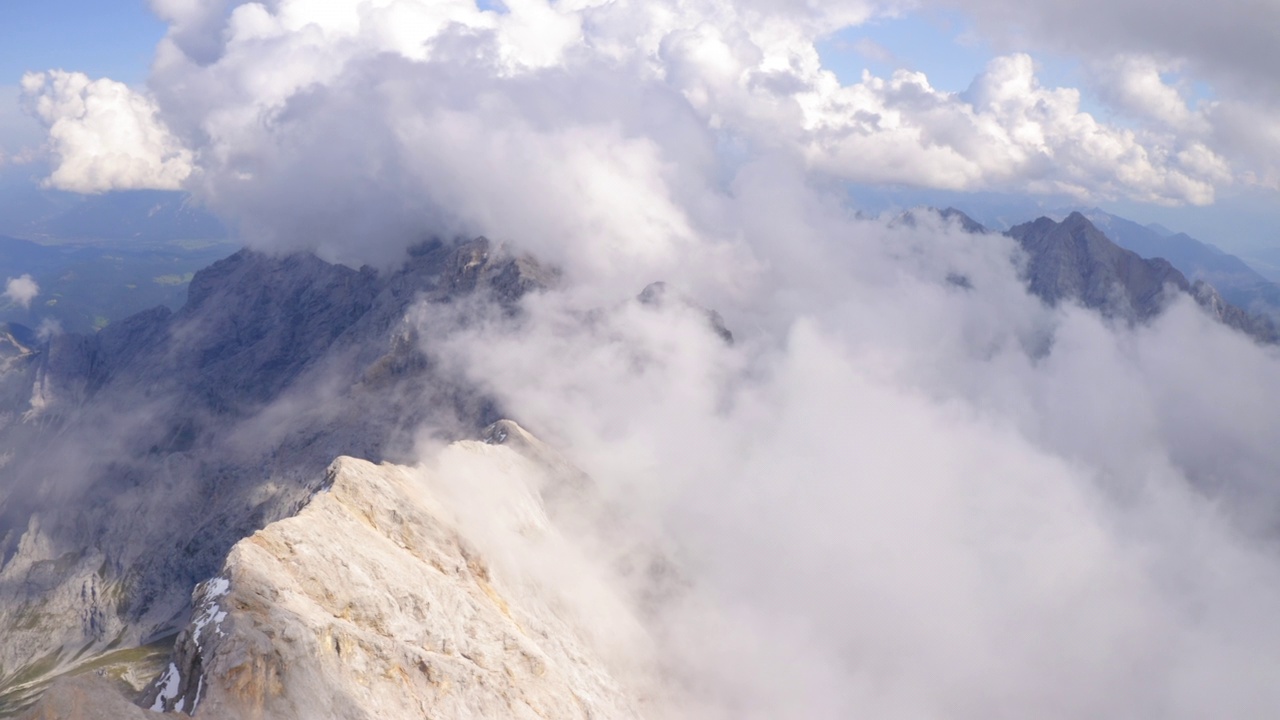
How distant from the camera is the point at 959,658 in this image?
18538 centimetres

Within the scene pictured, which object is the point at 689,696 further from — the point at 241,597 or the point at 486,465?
the point at 241,597

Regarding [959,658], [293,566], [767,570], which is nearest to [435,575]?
[293,566]

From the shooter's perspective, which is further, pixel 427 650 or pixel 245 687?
pixel 427 650

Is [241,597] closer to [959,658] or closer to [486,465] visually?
[486,465]

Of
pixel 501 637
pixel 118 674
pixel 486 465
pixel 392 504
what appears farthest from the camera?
pixel 118 674

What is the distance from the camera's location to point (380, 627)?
88.0 meters

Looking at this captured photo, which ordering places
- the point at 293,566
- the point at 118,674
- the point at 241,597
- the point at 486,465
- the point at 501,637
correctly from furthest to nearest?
the point at 118,674, the point at 486,465, the point at 501,637, the point at 293,566, the point at 241,597

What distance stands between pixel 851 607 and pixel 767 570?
911 inches

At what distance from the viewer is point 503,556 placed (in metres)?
131

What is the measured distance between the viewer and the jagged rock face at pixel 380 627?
6831 cm

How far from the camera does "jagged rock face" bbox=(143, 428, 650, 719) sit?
6831 centimetres

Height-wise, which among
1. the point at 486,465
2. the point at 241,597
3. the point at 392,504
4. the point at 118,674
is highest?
the point at 241,597

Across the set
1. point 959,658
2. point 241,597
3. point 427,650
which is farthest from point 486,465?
point 959,658

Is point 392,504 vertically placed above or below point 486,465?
above
